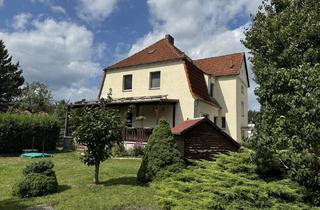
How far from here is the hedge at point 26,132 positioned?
20.3 metres

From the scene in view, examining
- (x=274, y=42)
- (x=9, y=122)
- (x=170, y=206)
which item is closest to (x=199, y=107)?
(x=274, y=42)

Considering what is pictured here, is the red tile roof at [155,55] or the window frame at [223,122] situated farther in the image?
the window frame at [223,122]

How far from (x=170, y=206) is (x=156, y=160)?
3161 mm

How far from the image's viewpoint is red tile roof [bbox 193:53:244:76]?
27.8 metres

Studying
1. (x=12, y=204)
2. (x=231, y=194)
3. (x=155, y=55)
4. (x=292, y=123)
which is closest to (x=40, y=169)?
(x=12, y=204)

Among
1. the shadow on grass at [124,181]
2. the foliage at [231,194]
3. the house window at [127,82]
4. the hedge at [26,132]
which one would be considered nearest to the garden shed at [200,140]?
the shadow on grass at [124,181]

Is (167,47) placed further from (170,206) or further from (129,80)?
(170,206)

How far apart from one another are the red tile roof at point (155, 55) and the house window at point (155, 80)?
0.94 metres

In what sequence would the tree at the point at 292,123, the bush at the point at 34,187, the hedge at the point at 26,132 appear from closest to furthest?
1. the tree at the point at 292,123
2. the bush at the point at 34,187
3. the hedge at the point at 26,132

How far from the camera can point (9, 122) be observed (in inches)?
808

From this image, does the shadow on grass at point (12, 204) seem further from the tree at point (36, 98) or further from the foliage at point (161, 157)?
the tree at point (36, 98)

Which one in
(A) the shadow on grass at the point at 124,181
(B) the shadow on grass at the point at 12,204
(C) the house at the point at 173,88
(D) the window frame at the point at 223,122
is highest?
(C) the house at the point at 173,88

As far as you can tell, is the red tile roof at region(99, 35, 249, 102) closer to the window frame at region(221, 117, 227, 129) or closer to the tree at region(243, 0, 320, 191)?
the window frame at region(221, 117, 227, 129)

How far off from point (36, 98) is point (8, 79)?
6.01 meters
